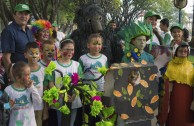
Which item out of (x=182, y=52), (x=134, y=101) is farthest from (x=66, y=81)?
(x=182, y=52)

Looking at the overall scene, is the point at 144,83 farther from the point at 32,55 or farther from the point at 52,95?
the point at 32,55

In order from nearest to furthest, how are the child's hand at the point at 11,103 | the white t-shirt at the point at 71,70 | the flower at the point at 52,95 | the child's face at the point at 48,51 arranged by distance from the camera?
the flower at the point at 52,95 → the child's hand at the point at 11,103 → the white t-shirt at the point at 71,70 → the child's face at the point at 48,51

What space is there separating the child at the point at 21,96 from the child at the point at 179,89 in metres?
1.60

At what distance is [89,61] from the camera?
12.2 ft

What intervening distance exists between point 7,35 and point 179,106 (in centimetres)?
231

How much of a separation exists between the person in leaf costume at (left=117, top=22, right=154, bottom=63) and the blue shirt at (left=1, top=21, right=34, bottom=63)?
130cm

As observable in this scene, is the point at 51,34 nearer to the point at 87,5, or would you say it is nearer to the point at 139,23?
the point at 87,5

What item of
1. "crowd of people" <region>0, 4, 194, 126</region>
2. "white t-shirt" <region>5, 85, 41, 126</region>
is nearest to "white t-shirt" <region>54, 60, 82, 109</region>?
"crowd of people" <region>0, 4, 194, 126</region>

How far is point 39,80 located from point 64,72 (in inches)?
11.3

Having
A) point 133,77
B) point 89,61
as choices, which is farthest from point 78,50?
point 133,77

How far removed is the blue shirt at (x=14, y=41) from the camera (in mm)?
3893

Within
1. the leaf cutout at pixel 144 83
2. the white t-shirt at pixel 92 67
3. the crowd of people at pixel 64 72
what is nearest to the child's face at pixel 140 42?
the crowd of people at pixel 64 72

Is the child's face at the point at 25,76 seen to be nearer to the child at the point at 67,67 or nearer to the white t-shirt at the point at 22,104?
the white t-shirt at the point at 22,104

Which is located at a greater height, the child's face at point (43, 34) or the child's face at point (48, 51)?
the child's face at point (43, 34)
